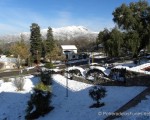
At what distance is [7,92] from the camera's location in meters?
30.8

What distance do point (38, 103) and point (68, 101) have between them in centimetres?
306

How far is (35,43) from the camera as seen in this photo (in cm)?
6562

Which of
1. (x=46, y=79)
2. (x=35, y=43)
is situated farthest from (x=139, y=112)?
(x=35, y=43)

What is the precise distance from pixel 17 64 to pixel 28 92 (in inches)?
1248

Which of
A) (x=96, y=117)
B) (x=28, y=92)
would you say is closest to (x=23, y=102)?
(x=28, y=92)

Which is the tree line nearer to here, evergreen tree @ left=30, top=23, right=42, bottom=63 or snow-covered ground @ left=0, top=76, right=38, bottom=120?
snow-covered ground @ left=0, top=76, right=38, bottom=120

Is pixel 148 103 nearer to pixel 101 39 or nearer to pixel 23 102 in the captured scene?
pixel 23 102

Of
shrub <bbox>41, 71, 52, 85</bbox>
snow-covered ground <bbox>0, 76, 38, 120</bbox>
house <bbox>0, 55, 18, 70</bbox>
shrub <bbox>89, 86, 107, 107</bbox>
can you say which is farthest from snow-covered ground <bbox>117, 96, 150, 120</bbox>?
house <bbox>0, 55, 18, 70</bbox>

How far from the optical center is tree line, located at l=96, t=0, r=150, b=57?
46.1 meters

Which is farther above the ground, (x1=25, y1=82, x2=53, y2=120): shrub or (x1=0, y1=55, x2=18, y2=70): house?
(x1=0, y1=55, x2=18, y2=70): house

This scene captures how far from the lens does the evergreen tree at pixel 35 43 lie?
2555 inches

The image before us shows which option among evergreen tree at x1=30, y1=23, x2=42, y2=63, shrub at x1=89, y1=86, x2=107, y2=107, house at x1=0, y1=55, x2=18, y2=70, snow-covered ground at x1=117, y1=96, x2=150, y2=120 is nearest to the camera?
snow-covered ground at x1=117, y1=96, x2=150, y2=120

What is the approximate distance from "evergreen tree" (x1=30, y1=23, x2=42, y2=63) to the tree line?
19.9 meters

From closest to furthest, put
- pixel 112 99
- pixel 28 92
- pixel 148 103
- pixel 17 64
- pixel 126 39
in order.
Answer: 1. pixel 148 103
2. pixel 112 99
3. pixel 28 92
4. pixel 126 39
5. pixel 17 64
